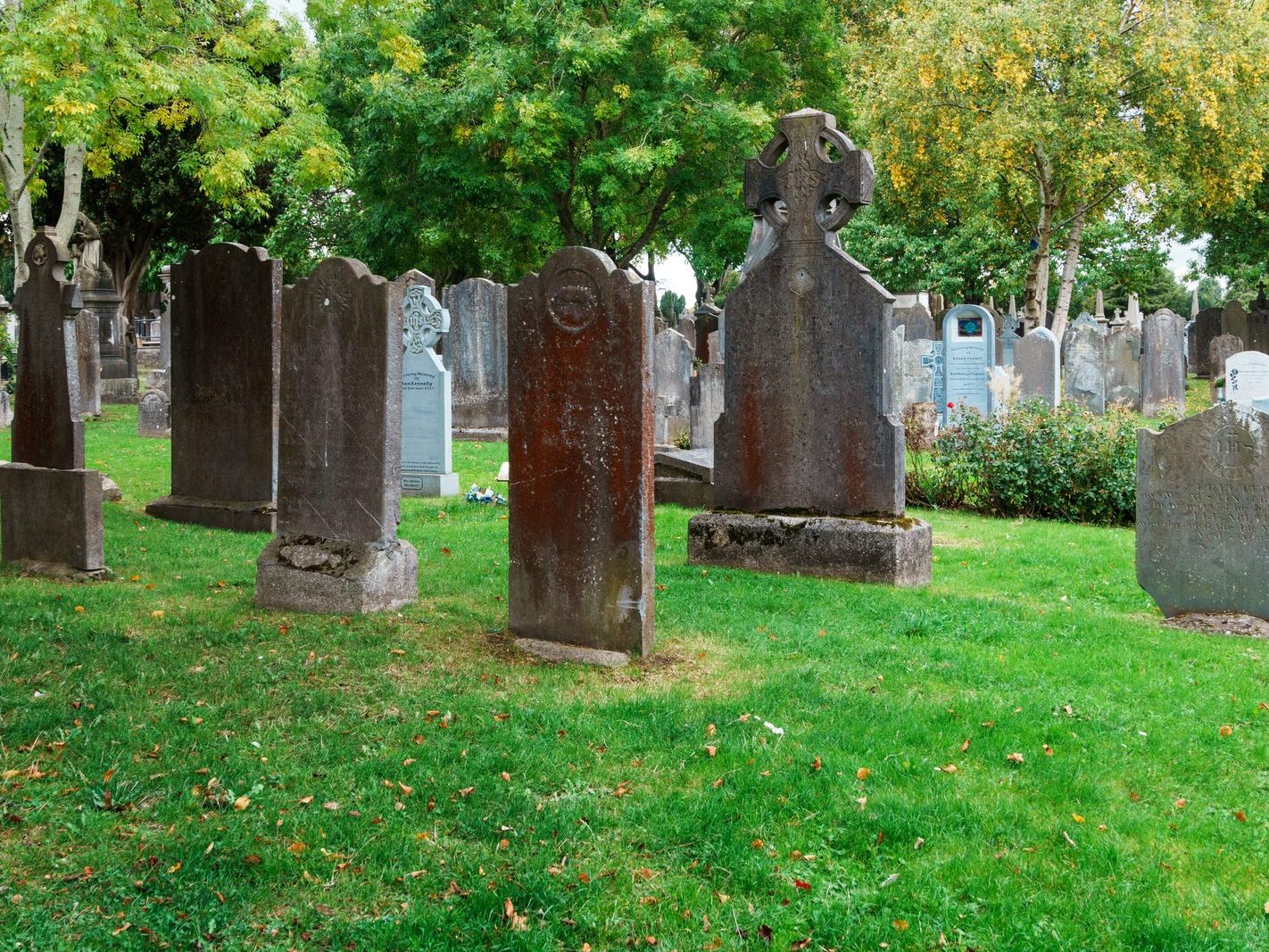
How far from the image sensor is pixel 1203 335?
35656mm

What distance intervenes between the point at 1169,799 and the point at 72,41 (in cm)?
1435

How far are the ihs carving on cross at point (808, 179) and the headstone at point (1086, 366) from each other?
14.7 meters

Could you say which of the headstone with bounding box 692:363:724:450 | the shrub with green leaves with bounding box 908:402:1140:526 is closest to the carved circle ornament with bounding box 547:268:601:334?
the shrub with green leaves with bounding box 908:402:1140:526

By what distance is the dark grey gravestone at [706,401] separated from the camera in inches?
647

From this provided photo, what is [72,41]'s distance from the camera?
553 inches

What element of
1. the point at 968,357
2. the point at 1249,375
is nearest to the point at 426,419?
the point at 968,357

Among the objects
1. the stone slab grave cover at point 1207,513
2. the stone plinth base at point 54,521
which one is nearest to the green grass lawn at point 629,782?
the stone slab grave cover at point 1207,513

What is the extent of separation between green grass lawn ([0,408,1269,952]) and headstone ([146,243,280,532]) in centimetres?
286

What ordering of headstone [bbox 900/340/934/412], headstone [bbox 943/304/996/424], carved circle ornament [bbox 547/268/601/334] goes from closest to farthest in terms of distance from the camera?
carved circle ornament [bbox 547/268/601/334] < headstone [bbox 943/304/996/424] < headstone [bbox 900/340/934/412]

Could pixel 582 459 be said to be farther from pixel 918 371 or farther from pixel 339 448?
pixel 918 371

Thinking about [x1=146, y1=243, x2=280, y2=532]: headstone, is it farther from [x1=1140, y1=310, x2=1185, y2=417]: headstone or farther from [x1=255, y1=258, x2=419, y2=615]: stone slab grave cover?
[x1=1140, y1=310, x2=1185, y2=417]: headstone

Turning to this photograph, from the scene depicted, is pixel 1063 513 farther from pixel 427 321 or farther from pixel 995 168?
pixel 995 168

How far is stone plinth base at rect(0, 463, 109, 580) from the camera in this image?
7922 millimetres

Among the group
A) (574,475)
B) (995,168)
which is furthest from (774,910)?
(995,168)
